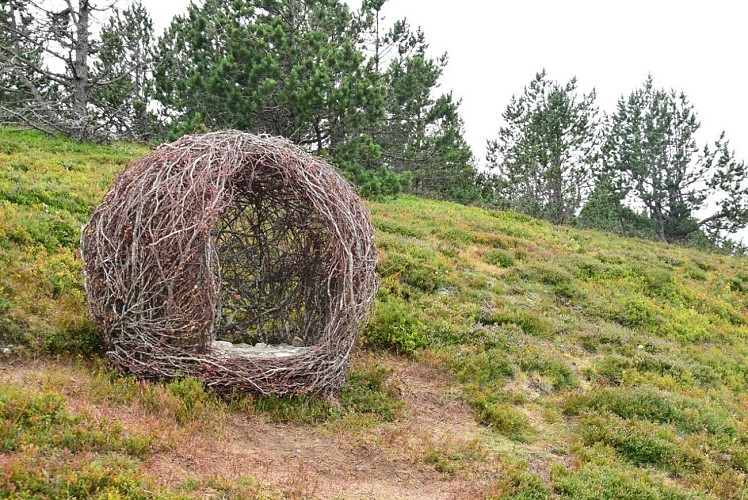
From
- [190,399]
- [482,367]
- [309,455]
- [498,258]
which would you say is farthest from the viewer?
[498,258]

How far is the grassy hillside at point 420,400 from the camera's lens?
4.62 metres

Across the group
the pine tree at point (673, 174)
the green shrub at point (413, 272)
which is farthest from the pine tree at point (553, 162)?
the green shrub at point (413, 272)

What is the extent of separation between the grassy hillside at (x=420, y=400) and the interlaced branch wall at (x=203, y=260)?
0.33 metres

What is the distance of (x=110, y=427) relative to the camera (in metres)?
4.70

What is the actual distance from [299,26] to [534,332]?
14.0 m

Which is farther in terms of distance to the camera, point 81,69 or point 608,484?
point 81,69

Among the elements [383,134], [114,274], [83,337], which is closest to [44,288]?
[83,337]

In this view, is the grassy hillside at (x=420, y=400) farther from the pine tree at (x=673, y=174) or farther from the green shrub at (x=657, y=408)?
the pine tree at (x=673, y=174)

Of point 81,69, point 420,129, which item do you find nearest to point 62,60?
point 81,69

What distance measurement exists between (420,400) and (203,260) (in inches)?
126

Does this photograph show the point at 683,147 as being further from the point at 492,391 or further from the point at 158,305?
the point at 158,305

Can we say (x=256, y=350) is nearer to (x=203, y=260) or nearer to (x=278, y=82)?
(x=203, y=260)

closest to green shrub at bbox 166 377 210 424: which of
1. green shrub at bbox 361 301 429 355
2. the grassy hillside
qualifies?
the grassy hillside

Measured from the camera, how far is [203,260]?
18.6ft
